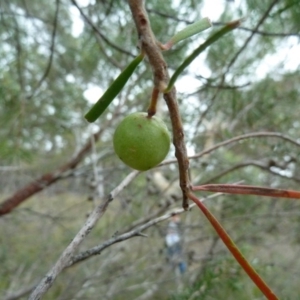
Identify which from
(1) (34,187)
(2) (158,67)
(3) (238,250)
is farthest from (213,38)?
(1) (34,187)

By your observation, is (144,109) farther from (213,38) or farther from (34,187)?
(213,38)

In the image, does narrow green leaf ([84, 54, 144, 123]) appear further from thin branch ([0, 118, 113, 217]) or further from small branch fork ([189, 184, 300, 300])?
thin branch ([0, 118, 113, 217])

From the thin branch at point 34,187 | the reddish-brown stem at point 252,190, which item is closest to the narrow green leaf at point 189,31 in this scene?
the reddish-brown stem at point 252,190

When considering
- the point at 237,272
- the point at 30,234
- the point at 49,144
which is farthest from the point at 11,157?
the point at 30,234

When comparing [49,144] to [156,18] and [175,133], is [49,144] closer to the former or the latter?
[156,18]

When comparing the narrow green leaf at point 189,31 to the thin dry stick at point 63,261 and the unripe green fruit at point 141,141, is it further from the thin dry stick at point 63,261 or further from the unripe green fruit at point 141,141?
the thin dry stick at point 63,261
